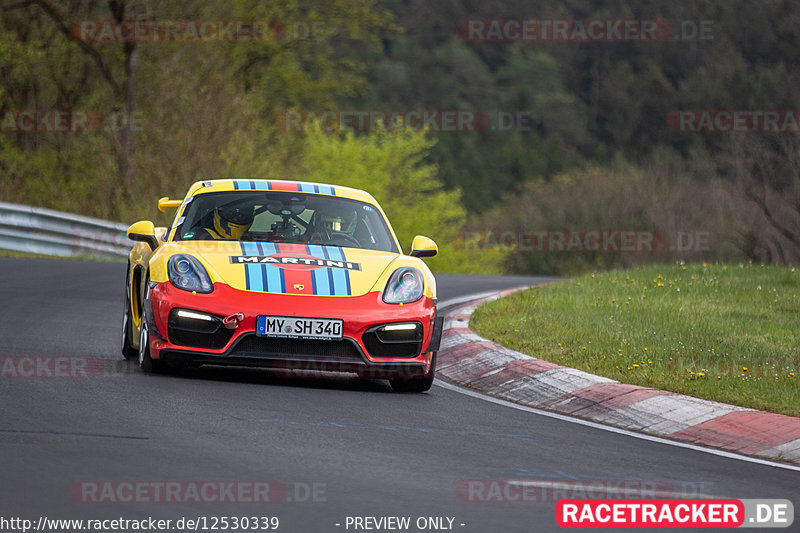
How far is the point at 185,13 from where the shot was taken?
3512 centimetres

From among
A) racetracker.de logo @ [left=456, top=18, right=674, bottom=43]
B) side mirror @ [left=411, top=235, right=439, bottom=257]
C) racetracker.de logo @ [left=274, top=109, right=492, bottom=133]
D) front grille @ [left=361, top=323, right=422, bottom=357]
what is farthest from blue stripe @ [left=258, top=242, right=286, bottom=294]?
racetracker.de logo @ [left=456, top=18, right=674, bottom=43]

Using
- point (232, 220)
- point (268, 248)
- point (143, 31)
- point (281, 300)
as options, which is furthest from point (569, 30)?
point (281, 300)

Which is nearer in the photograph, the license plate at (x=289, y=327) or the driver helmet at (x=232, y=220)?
the license plate at (x=289, y=327)

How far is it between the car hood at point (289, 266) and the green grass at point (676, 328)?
6.14ft

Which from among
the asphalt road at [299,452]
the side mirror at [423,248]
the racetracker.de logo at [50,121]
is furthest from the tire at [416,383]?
the racetracker.de logo at [50,121]

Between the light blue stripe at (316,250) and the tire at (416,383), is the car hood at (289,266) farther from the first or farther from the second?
the tire at (416,383)

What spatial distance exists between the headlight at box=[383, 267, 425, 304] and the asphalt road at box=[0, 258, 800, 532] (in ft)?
2.09

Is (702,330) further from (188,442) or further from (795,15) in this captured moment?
(795,15)

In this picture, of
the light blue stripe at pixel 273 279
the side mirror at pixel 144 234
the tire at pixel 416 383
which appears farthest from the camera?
the side mirror at pixel 144 234

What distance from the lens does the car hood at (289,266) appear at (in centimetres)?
815

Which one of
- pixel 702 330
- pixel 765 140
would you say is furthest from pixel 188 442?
pixel 765 140

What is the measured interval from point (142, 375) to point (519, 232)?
146 feet

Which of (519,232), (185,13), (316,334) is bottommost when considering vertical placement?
(519,232)

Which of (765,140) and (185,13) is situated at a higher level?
(185,13)
